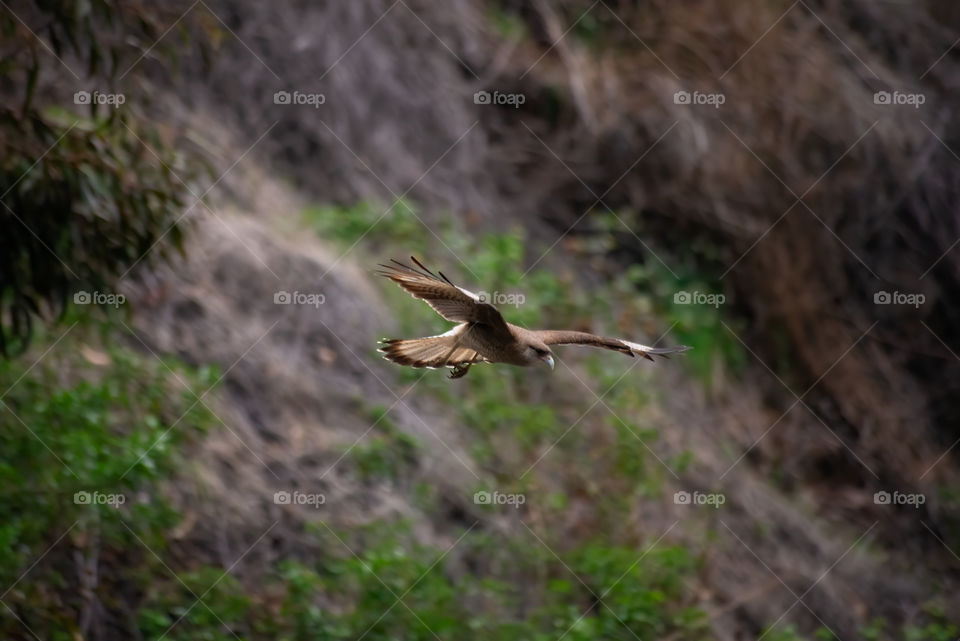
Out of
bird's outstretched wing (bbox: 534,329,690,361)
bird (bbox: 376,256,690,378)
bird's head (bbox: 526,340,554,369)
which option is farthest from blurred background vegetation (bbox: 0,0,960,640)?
bird's head (bbox: 526,340,554,369)

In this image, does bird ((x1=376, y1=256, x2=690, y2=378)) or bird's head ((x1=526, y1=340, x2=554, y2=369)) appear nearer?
bird ((x1=376, y1=256, x2=690, y2=378))

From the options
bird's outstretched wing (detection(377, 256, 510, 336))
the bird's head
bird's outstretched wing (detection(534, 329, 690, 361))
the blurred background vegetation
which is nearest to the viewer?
bird's outstretched wing (detection(377, 256, 510, 336))

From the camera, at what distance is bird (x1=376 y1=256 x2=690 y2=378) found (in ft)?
16.0

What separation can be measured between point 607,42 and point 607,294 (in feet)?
8.32

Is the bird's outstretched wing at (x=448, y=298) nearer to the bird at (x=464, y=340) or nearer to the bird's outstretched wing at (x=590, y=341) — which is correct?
the bird at (x=464, y=340)

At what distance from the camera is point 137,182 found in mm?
6984

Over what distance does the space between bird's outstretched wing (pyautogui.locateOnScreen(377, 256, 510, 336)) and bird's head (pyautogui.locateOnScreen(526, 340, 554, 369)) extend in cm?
33

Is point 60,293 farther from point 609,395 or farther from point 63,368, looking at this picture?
point 609,395

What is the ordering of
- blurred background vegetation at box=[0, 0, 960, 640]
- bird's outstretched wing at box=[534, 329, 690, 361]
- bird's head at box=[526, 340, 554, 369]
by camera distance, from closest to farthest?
1. bird's head at box=[526, 340, 554, 369]
2. bird's outstretched wing at box=[534, 329, 690, 361]
3. blurred background vegetation at box=[0, 0, 960, 640]

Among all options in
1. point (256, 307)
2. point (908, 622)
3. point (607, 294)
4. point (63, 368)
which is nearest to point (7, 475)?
point (63, 368)

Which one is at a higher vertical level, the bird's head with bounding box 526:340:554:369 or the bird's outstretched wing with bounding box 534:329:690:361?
the bird's outstretched wing with bounding box 534:329:690:361

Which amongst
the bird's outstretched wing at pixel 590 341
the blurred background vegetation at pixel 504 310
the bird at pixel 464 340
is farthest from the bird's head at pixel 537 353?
the blurred background vegetation at pixel 504 310

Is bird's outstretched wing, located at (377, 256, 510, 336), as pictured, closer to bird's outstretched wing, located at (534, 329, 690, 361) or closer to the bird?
the bird

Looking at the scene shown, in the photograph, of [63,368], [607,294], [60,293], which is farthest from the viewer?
[607,294]
